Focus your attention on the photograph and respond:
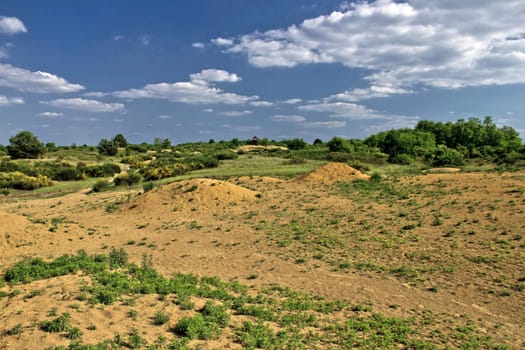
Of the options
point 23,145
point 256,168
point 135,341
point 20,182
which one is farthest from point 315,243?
point 23,145

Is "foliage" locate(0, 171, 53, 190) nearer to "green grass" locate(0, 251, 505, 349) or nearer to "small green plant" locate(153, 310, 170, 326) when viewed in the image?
"green grass" locate(0, 251, 505, 349)

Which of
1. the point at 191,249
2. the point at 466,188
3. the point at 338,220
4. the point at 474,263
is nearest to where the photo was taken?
the point at 474,263

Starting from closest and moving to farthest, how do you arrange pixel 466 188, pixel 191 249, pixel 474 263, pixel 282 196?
pixel 474 263 < pixel 191 249 < pixel 466 188 < pixel 282 196

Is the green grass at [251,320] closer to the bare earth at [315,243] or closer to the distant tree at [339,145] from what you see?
the bare earth at [315,243]

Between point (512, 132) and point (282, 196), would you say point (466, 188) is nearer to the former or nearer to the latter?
point (282, 196)

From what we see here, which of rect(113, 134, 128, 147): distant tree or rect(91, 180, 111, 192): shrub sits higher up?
rect(113, 134, 128, 147): distant tree

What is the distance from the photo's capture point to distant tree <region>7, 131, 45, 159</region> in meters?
46.6

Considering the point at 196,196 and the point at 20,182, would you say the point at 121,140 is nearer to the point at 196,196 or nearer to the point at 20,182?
the point at 20,182

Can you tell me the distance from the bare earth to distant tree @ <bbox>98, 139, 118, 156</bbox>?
119 ft

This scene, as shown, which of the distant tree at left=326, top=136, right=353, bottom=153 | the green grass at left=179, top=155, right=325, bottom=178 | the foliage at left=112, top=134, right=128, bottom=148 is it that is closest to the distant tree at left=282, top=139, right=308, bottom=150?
the distant tree at left=326, top=136, right=353, bottom=153

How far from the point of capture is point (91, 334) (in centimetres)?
545

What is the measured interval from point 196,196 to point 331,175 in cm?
851

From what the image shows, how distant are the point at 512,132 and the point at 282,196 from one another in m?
54.6

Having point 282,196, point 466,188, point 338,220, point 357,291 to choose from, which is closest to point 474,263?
point 357,291
